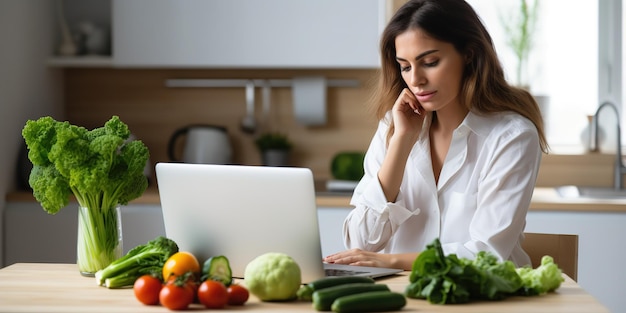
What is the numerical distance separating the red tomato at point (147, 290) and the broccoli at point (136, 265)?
13cm

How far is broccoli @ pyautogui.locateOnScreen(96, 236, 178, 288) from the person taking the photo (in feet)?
6.06

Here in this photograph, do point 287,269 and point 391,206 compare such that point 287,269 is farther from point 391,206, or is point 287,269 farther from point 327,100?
point 327,100

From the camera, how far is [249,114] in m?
4.08

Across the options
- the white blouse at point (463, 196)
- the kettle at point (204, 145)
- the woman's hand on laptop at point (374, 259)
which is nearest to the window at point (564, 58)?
the kettle at point (204, 145)

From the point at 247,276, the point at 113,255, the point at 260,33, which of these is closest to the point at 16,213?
the point at 260,33

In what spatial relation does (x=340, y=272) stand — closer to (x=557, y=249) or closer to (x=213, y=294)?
(x=213, y=294)

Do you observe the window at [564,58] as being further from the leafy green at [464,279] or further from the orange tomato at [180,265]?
the orange tomato at [180,265]

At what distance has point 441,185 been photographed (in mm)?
2426

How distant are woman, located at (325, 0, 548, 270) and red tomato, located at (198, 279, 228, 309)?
65 cm

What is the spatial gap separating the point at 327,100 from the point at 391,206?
1753mm

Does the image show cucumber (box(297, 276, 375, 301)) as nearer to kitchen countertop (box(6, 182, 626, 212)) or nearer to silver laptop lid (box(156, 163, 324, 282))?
silver laptop lid (box(156, 163, 324, 282))

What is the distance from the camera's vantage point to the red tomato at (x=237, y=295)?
1677 mm

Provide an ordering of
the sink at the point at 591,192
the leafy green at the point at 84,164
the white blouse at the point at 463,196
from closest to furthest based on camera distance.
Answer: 1. the leafy green at the point at 84,164
2. the white blouse at the point at 463,196
3. the sink at the point at 591,192

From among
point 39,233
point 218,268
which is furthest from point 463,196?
point 39,233
